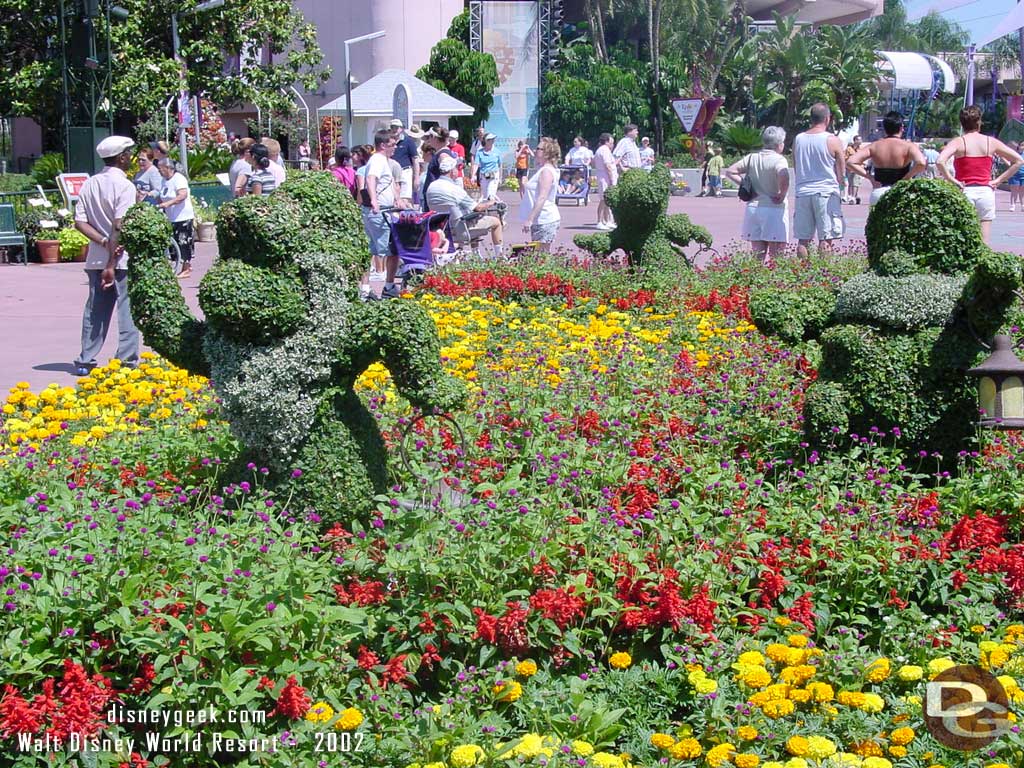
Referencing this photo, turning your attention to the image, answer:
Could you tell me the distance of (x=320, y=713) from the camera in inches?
130

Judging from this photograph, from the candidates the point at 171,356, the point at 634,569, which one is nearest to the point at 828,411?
the point at 634,569

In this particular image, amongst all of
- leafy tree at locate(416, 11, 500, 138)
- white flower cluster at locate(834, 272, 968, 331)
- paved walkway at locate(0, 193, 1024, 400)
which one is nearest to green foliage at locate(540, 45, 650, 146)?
leafy tree at locate(416, 11, 500, 138)

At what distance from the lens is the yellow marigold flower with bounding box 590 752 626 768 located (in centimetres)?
312

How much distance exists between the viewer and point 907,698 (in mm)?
3533

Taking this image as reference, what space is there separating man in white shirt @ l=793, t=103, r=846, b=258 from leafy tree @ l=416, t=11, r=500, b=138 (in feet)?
91.2

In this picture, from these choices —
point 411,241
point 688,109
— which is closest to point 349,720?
point 411,241

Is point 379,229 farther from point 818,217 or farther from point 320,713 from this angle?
point 320,713

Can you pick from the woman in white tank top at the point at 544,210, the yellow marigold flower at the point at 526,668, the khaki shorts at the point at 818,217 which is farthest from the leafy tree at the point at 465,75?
the yellow marigold flower at the point at 526,668

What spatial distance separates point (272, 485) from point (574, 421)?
5.32 feet

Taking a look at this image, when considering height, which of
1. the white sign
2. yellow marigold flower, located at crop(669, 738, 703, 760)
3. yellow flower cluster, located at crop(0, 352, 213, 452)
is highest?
the white sign

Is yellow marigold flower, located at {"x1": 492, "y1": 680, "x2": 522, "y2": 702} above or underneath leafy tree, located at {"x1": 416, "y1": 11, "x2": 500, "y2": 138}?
underneath

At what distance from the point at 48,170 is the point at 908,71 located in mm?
43551

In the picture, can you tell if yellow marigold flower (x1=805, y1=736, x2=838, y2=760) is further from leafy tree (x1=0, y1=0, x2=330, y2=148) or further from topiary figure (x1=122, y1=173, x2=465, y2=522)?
leafy tree (x1=0, y1=0, x2=330, y2=148)

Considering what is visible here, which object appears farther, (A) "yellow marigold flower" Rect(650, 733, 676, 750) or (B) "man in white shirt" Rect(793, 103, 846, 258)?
(B) "man in white shirt" Rect(793, 103, 846, 258)
